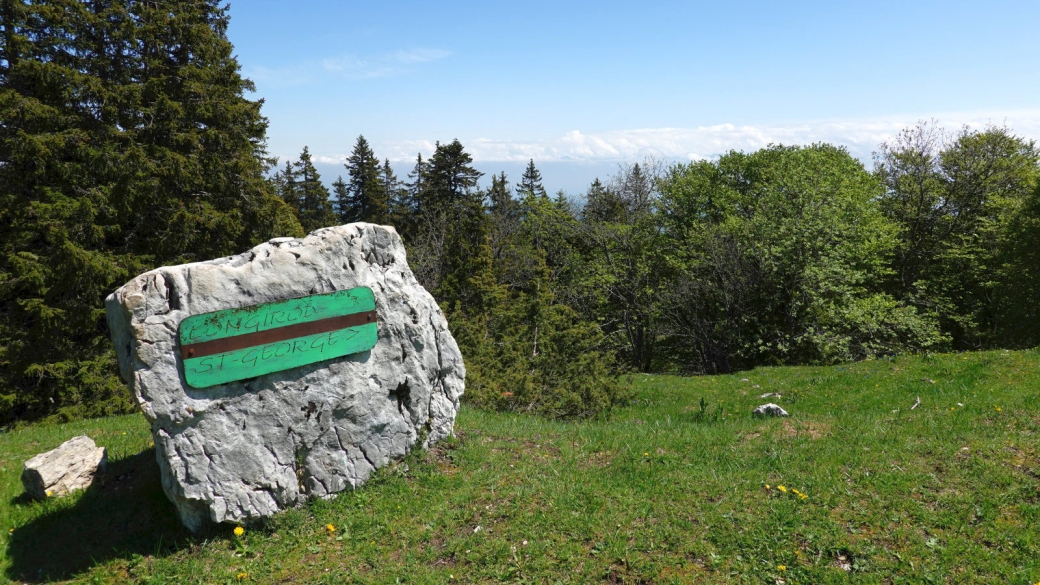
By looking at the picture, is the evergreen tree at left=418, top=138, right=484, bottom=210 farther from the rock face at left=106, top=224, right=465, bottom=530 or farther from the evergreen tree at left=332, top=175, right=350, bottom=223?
the rock face at left=106, top=224, right=465, bottom=530

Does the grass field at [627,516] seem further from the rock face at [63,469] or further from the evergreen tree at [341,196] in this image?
the evergreen tree at [341,196]

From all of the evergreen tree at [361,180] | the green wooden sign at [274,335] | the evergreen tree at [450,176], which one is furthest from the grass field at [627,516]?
the evergreen tree at [361,180]

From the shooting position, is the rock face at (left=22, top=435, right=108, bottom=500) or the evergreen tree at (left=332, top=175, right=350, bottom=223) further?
the evergreen tree at (left=332, top=175, right=350, bottom=223)

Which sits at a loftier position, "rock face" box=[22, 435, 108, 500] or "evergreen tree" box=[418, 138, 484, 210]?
"evergreen tree" box=[418, 138, 484, 210]

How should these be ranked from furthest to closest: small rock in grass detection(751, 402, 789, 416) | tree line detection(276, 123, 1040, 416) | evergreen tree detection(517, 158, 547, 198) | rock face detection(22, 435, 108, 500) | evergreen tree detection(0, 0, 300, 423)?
evergreen tree detection(517, 158, 547, 198), tree line detection(276, 123, 1040, 416), evergreen tree detection(0, 0, 300, 423), small rock in grass detection(751, 402, 789, 416), rock face detection(22, 435, 108, 500)

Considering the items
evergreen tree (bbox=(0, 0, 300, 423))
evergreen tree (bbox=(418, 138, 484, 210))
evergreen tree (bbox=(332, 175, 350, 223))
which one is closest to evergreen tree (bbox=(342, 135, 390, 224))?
evergreen tree (bbox=(332, 175, 350, 223))

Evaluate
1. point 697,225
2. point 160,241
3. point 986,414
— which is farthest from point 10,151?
point 697,225

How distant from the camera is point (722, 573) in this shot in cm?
515

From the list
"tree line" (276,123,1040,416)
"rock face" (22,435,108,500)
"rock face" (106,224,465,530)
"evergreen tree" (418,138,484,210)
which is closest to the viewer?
"rock face" (106,224,465,530)

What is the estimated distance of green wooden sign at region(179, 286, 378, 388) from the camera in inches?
228

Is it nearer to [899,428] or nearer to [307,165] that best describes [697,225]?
[899,428]

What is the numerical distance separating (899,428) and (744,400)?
6733mm

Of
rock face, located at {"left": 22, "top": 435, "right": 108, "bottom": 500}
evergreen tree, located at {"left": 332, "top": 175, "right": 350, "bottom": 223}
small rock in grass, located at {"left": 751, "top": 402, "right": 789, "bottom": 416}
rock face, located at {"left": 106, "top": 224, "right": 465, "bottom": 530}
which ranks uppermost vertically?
evergreen tree, located at {"left": 332, "top": 175, "right": 350, "bottom": 223}

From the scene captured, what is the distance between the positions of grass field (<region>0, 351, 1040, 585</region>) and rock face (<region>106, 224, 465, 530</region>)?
455 millimetres
